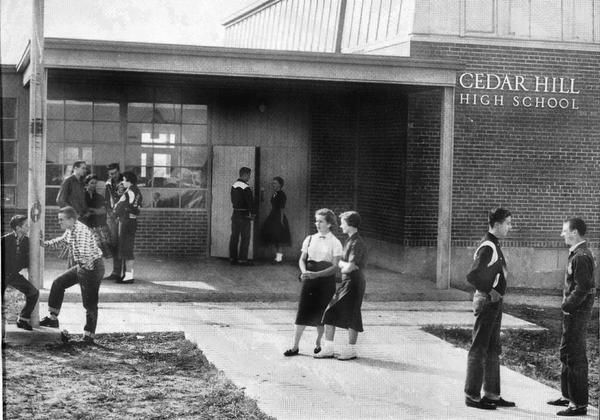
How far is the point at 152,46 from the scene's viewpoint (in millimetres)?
12305

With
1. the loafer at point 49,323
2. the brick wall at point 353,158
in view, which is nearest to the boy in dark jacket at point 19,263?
the loafer at point 49,323

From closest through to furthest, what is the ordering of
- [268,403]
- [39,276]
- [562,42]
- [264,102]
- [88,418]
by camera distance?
1. [88,418]
2. [268,403]
3. [39,276]
4. [562,42]
5. [264,102]

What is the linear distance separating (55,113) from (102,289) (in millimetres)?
4789

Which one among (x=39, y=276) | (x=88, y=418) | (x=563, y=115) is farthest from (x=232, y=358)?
(x=563, y=115)

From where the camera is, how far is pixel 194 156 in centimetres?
1689

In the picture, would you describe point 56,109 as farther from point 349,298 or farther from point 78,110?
point 349,298

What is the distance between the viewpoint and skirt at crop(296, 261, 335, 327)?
9.31m

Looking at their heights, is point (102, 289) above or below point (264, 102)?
below

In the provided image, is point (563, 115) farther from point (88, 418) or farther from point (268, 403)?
point (88, 418)

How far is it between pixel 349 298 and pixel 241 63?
4.90m

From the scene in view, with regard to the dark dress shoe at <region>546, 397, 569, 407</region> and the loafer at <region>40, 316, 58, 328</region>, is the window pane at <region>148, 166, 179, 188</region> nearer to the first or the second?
the loafer at <region>40, 316, 58, 328</region>

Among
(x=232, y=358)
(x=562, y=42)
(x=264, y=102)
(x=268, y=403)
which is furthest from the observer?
(x=264, y=102)

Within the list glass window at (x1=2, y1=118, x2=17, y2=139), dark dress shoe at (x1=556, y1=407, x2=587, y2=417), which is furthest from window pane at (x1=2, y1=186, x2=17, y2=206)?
dark dress shoe at (x1=556, y1=407, x2=587, y2=417)

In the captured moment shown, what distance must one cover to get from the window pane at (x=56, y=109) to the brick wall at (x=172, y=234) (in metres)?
2.28
